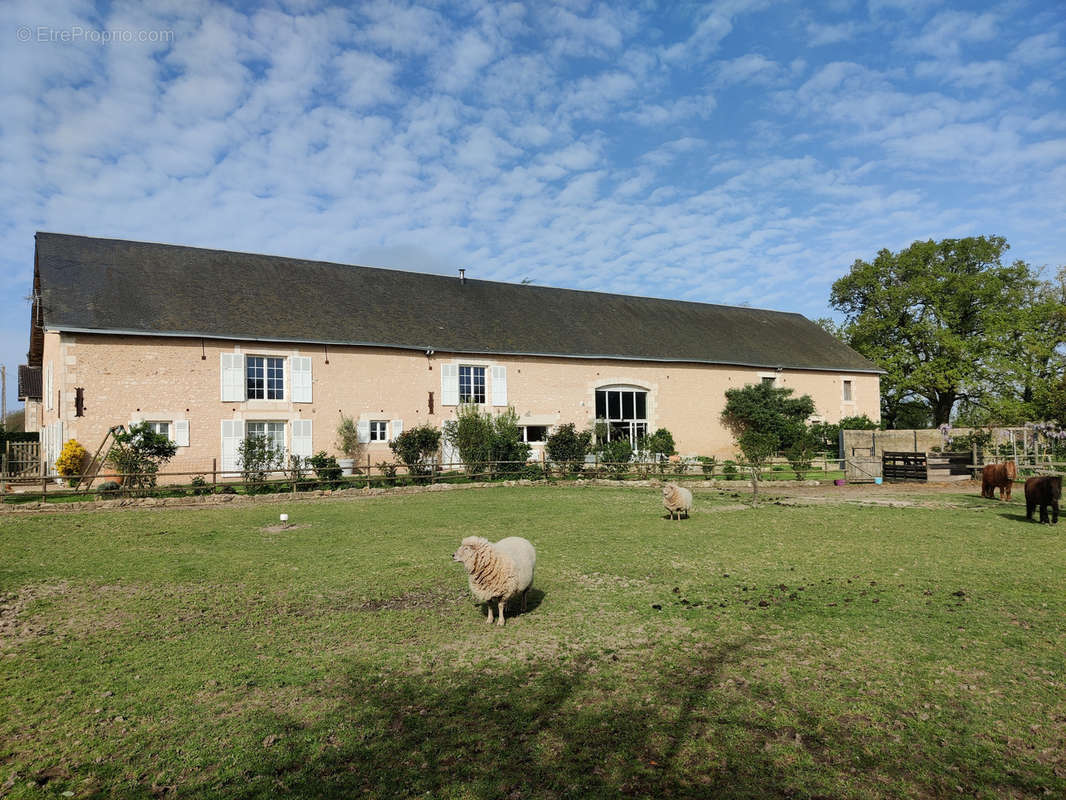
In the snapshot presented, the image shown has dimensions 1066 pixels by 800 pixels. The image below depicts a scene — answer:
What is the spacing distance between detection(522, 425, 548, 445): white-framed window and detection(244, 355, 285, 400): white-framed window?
9.47 meters

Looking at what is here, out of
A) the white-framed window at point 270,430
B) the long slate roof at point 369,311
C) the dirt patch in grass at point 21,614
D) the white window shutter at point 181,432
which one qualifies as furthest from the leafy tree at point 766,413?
the dirt patch in grass at point 21,614

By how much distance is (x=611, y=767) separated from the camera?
12.0ft

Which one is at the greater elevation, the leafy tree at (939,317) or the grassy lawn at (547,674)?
the leafy tree at (939,317)

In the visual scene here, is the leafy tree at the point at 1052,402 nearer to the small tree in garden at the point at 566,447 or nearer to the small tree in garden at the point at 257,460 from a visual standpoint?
the small tree in garden at the point at 566,447

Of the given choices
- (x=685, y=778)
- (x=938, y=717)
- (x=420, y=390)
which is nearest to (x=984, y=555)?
(x=938, y=717)

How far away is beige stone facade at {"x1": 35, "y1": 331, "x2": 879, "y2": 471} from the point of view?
19266 mm

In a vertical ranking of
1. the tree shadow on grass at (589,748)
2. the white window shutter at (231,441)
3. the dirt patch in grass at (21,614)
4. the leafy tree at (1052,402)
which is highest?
the leafy tree at (1052,402)

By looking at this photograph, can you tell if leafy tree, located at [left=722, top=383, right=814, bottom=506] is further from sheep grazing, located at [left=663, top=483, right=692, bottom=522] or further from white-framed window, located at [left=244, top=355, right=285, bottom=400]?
white-framed window, located at [left=244, top=355, right=285, bottom=400]

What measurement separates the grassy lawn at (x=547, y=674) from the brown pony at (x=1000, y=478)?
273 inches

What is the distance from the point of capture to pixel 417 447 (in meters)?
21.5

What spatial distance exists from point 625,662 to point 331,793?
2.58m

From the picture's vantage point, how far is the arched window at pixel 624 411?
27.7 metres

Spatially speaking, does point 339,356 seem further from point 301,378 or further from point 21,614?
point 21,614

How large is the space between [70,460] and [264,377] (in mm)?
5948
